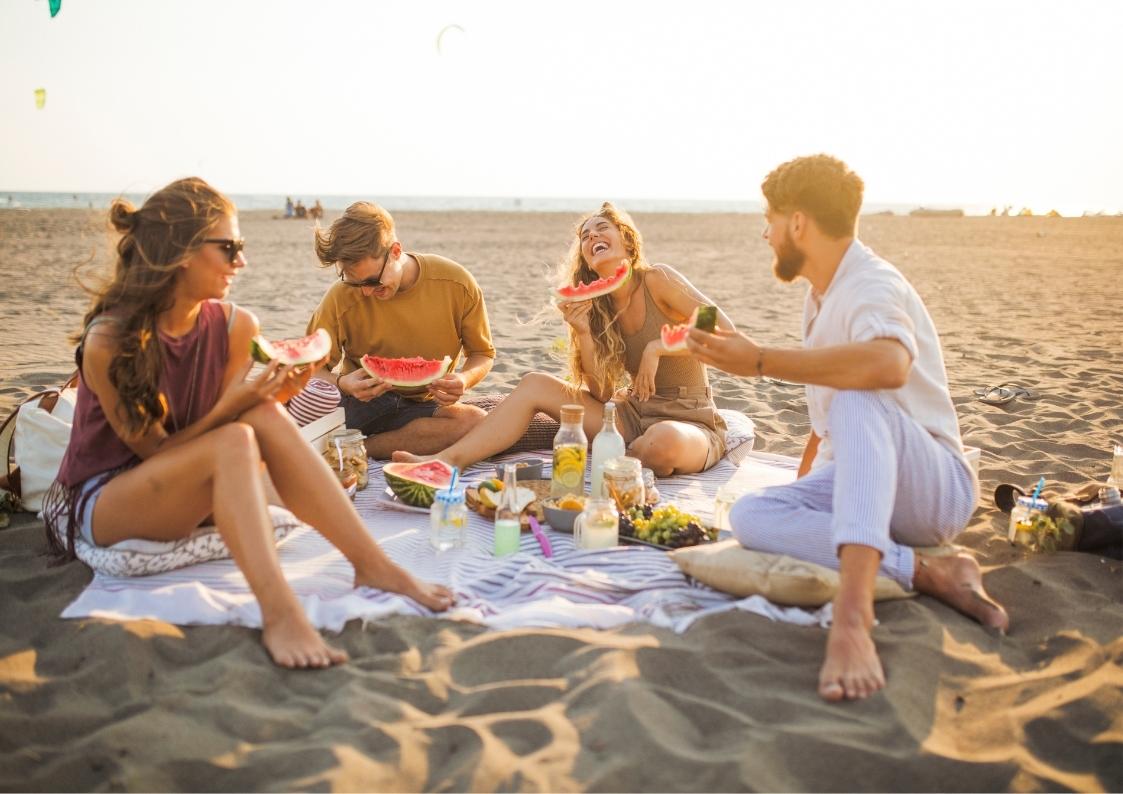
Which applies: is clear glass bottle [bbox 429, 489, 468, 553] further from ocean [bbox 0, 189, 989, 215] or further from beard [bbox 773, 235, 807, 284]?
ocean [bbox 0, 189, 989, 215]

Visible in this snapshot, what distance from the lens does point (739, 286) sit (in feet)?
51.1

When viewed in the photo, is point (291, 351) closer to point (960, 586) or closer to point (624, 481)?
point (624, 481)

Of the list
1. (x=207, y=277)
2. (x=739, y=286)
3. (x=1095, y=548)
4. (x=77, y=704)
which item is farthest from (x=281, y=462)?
(x=739, y=286)

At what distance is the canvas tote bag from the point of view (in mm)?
4500

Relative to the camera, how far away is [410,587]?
356 centimetres

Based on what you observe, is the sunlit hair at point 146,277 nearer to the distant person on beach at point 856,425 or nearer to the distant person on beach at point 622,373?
the distant person on beach at point 622,373

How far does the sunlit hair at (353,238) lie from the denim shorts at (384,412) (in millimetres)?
947

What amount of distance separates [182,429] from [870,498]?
278 centimetres

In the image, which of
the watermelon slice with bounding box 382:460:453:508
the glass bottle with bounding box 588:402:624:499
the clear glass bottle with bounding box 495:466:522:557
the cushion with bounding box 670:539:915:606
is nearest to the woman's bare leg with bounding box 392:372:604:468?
the watermelon slice with bounding box 382:460:453:508

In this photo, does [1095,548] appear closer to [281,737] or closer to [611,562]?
[611,562]

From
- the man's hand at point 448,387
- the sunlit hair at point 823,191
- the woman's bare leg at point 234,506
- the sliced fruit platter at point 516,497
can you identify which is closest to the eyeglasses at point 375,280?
the man's hand at point 448,387

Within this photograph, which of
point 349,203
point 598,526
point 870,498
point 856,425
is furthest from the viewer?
point 349,203

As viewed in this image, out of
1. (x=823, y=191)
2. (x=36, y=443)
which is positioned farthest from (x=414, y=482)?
(x=823, y=191)

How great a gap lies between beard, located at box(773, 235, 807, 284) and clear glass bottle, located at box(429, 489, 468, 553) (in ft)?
5.86
